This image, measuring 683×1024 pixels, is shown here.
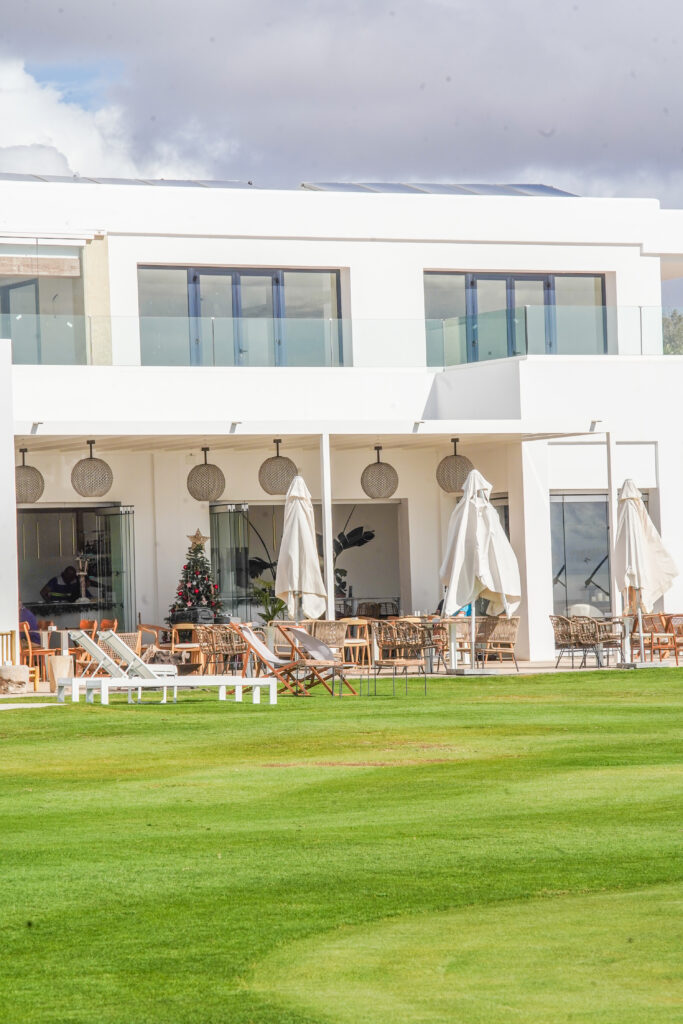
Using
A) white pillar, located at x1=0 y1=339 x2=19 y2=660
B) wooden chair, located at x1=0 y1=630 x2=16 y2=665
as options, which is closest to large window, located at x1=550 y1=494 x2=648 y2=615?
white pillar, located at x1=0 y1=339 x2=19 y2=660

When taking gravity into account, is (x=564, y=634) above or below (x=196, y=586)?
below

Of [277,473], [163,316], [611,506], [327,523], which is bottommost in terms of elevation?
[327,523]

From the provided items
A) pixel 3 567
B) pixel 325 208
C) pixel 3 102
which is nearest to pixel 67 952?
pixel 3 567

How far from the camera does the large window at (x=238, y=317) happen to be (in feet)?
75.0

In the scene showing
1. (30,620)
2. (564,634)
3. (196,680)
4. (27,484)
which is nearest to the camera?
(196,680)

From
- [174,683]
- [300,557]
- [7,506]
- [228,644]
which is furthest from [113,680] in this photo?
→ [7,506]

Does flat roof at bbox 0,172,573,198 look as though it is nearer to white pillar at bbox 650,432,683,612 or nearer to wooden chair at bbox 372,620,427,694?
white pillar at bbox 650,432,683,612

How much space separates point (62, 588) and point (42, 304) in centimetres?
401

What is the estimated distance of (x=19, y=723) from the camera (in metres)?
14.2

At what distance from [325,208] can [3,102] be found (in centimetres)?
2397

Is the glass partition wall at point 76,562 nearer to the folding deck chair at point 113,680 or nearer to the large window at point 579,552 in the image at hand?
the large window at point 579,552

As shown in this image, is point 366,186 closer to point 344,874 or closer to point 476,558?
point 476,558

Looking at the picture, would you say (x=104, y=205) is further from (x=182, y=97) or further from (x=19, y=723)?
(x=19, y=723)

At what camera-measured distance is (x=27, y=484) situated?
71.9ft
